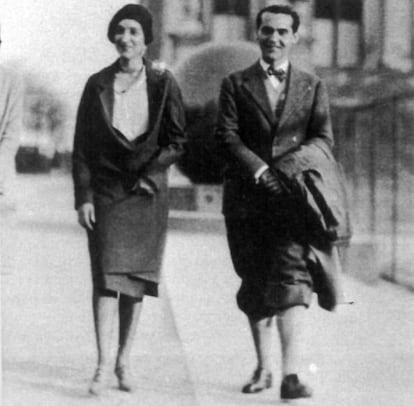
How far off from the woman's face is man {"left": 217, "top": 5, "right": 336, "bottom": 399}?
1.08 feet

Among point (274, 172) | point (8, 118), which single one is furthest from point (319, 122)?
point (8, 118)

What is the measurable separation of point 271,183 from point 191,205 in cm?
47

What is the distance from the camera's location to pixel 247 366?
9.30 feet

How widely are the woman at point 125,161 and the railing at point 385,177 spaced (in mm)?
854

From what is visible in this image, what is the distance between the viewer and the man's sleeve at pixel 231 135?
2.60 metres

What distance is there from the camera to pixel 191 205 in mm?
2992

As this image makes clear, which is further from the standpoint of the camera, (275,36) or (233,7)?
(233,7)

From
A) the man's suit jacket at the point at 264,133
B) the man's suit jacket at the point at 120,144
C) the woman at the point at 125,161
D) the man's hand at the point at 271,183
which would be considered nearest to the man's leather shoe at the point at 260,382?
the man's suit jacket at the point at 264,133

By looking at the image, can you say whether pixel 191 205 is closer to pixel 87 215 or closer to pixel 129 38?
pixel 87 215

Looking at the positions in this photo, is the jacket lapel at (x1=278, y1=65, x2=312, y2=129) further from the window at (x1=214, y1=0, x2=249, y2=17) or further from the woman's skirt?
the woman's skirt

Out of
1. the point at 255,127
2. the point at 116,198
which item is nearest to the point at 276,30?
the point at 255,127

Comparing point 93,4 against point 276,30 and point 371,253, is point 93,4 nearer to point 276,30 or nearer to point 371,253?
point 276,30

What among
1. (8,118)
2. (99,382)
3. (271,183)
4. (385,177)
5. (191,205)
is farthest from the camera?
(385,177)

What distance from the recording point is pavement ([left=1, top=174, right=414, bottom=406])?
2793mm
